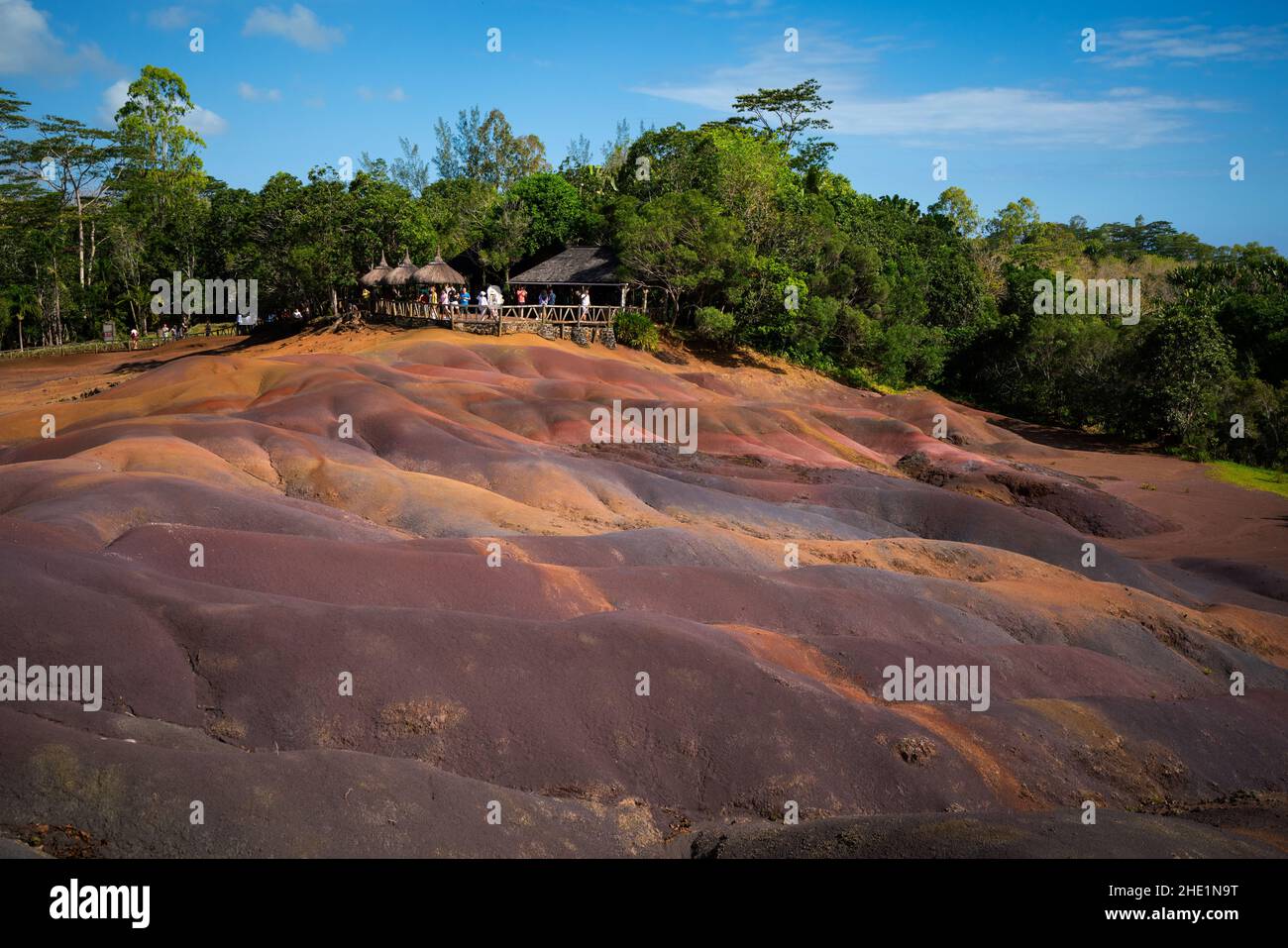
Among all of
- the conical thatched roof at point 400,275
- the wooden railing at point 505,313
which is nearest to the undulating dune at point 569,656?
the wooden railing at point 505,313

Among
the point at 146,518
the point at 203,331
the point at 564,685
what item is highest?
the point at 203,331

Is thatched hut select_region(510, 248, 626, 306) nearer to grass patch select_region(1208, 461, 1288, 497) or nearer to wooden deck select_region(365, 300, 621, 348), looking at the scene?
wooden deck select_region(365, 300, 621, 348)

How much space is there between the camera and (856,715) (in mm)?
16719

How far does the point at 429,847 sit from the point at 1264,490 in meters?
45.5

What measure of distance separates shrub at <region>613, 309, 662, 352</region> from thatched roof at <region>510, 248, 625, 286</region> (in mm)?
3366

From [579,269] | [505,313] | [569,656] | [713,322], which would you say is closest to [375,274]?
[505,313]

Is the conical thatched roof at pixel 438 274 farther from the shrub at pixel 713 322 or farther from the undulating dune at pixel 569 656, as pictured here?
the undulating dune at pixel 569 656

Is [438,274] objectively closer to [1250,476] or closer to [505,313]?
[505,313]

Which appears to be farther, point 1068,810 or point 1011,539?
point 1011,539

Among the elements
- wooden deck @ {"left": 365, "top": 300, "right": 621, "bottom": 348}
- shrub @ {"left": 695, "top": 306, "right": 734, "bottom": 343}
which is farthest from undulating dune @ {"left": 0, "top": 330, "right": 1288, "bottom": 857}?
shrub @ {"left": 695, "top": 306, "right": 734, "bottom": 343}

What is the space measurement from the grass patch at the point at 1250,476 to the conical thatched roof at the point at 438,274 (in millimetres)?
40670

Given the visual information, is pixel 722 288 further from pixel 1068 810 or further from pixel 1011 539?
pixel 1068 810

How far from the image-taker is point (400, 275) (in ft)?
190
